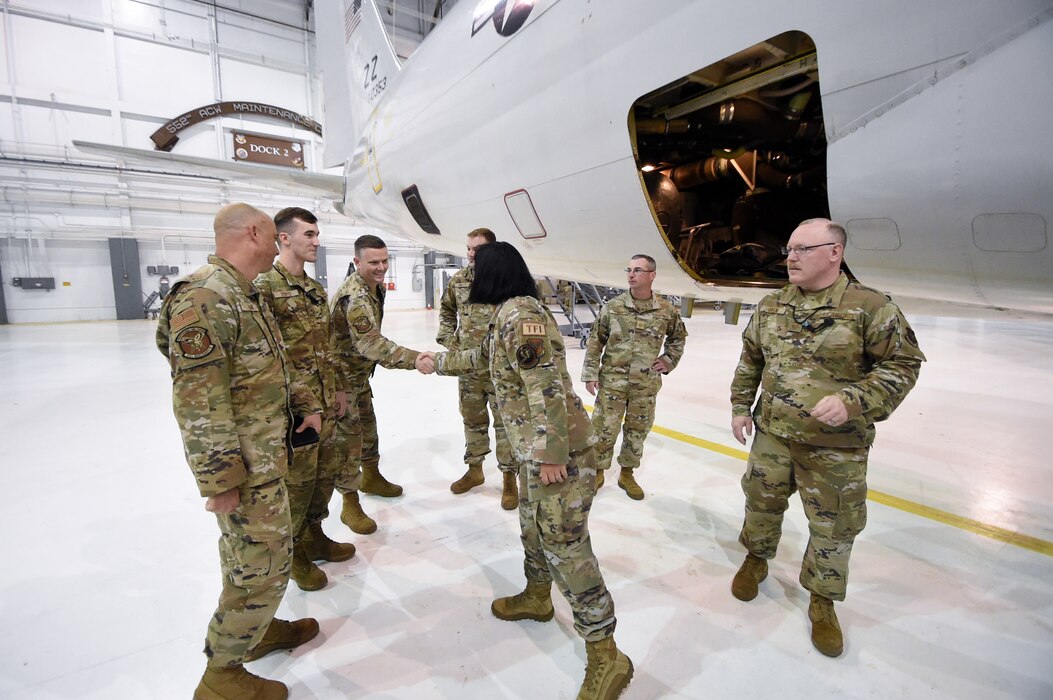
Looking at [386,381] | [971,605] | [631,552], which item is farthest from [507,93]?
[386,381]

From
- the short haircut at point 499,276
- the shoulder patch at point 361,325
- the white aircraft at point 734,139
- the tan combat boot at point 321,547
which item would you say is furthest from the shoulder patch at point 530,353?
the tan combat boot at point 321,547

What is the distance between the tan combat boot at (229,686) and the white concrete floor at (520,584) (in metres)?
0.18

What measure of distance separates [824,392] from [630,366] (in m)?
1.52

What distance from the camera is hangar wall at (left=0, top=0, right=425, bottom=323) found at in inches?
536

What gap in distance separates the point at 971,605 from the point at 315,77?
72.3 ft

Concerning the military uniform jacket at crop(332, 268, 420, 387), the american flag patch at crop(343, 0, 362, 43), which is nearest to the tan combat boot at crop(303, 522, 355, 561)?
the military uniform jacket at crop(332, 268, 420, 387)

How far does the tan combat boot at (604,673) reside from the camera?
69.0 inches

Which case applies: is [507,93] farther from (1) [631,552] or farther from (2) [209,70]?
(2) [209,70]

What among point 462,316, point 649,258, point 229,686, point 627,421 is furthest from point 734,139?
point 229,686

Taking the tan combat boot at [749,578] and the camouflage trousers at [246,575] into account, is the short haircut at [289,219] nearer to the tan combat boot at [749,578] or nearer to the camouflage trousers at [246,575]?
the camouflage trousers at [246,575]

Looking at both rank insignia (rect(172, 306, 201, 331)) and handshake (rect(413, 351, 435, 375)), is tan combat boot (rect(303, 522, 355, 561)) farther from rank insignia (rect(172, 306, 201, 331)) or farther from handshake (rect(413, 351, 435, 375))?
rank insignia (rect(172, 306, 201, 331))

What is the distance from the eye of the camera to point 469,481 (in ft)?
11.9

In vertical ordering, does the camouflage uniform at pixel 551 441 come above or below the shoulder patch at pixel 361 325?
below

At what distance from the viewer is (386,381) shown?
7004 millimetres
